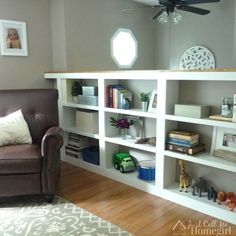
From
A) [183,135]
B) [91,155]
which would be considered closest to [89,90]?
[91,155]

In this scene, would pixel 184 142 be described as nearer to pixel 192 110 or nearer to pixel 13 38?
pixel 192 110

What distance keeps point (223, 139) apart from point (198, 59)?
10.1 ft

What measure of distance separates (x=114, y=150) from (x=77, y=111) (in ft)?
2.32

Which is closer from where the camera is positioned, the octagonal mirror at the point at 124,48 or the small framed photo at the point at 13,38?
the small framed photo at the point at 13,38

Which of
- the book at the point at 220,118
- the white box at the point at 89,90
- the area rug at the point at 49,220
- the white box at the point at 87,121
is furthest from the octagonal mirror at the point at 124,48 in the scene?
the area rug at the point at 49,220

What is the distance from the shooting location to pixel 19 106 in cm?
283

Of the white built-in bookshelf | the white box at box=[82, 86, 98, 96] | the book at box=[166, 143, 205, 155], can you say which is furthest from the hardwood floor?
the white box at box=[82, 86, 98, 96]

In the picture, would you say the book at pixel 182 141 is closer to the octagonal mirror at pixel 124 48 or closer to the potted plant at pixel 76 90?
the potted plant at pixel 76 90

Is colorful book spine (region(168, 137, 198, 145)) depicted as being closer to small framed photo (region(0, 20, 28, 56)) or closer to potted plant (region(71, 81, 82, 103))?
potted plant (region(71, 81, 82, 103))

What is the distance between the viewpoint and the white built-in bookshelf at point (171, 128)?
210cm

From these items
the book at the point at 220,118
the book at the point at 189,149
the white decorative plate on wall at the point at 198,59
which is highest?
the white decorative plate on wall at the point at 198,59

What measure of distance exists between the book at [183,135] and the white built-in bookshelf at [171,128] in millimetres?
56


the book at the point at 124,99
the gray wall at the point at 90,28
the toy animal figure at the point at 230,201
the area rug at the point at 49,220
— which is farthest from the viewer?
the gray wall at the point at 90,28

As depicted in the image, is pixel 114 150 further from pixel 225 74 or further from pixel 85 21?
pixel 85 21
